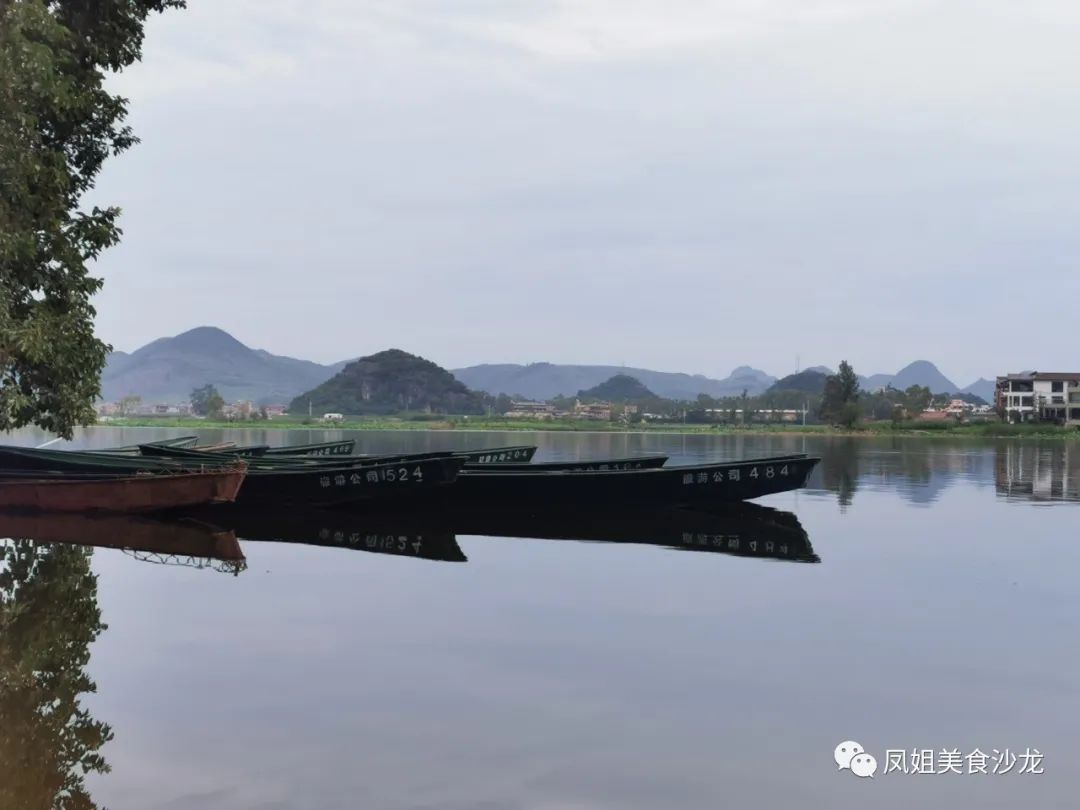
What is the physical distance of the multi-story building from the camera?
365 ft

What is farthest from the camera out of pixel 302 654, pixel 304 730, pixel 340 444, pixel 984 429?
pixel 984 429

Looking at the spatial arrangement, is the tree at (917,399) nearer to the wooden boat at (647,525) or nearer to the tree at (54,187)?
the wooden boat at (647,525)

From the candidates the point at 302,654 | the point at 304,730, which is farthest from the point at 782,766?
the point at 302,654

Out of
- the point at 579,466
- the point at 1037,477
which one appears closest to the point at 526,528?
the point at 579,466

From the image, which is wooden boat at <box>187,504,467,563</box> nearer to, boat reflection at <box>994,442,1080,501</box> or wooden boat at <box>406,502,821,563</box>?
wooden boat at <box>406,502,821,563</box>

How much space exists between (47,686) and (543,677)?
14.2 ft

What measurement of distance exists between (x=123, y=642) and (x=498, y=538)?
9.53 metres

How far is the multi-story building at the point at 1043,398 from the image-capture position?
111m

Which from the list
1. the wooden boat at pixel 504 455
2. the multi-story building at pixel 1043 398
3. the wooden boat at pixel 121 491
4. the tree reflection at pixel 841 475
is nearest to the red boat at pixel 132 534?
the wooden boat at pixel 121 491

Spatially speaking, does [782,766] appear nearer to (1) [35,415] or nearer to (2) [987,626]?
(2) [987,626]

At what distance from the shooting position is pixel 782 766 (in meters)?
7.24

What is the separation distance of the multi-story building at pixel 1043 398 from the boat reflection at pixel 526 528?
99.5 meters

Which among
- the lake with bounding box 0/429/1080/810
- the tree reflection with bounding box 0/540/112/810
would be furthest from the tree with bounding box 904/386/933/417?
the tree reflection with bounding box 0/540/112/810

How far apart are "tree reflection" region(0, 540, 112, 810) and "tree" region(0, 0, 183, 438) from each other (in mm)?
2783
